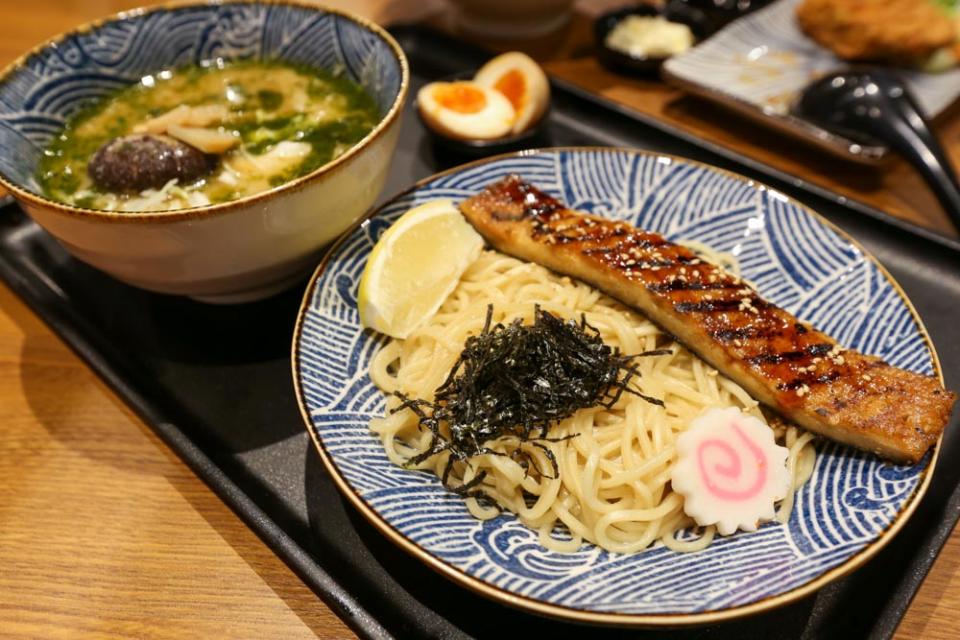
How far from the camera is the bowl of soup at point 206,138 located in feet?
6.85

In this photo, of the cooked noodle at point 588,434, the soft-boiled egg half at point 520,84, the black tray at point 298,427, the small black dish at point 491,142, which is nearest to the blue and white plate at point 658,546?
the cooked noodle at point 588,434

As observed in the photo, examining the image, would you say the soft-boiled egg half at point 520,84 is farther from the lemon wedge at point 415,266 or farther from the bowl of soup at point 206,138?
the lemon wedge at point 415,266

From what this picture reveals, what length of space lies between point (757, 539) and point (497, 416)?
0.70 metres

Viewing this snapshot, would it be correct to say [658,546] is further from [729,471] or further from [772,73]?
[772,73]

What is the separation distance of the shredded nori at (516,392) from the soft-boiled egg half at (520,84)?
1.47m

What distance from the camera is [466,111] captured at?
126 inches

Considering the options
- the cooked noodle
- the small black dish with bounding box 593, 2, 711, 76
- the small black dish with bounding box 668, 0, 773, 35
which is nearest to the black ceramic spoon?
the small black dish with bounding box 593, 2, 711, 76

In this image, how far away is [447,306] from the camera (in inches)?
93.7

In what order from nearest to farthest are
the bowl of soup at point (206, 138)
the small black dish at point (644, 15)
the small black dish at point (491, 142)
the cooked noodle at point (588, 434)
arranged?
1. the cooked noodle at point (588, 434)
2. the bowl of soup at point (206, 138)
3. the small black dish at point (491, 142)
4. the small black dish at point (644, 15)

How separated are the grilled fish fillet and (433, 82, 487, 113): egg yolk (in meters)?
0.85

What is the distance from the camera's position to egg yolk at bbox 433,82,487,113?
10.6 ft

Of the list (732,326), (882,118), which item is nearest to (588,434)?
(732,326)

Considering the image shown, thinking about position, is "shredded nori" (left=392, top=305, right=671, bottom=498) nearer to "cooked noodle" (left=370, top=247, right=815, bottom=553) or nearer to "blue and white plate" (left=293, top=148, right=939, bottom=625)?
"cooked noodle" (left=370, top=247, right=815, bottom=553)

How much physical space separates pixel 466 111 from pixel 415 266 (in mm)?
1228
